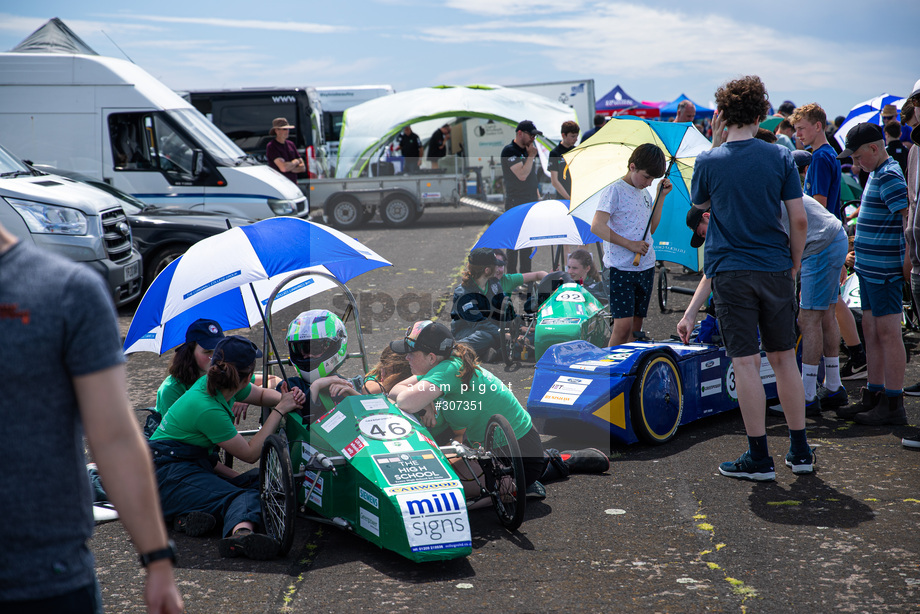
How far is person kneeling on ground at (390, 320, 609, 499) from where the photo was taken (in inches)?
165

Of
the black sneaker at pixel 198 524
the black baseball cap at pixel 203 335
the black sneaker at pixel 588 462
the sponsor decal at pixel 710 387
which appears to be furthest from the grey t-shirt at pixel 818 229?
the black sneaker at pixel 198 524

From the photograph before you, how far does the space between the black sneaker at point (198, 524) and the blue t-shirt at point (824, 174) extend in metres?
4.75

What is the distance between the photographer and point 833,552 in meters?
3.65

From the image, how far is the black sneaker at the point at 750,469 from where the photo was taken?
178 inches

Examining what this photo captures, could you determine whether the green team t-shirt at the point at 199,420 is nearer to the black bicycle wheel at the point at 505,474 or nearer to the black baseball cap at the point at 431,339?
the black baseball cap at the point at 431,339

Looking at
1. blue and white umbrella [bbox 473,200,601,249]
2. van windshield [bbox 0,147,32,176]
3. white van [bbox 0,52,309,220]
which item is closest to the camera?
blue and white umbrella [bbox 473,200,601,249]

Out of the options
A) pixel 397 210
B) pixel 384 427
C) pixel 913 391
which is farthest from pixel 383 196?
pixel 384 427

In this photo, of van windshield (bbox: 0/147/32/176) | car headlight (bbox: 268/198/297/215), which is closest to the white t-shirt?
van windshield (bbox: 0/147/32/176)

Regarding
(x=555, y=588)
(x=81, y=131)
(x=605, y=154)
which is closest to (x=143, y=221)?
(x=81, y=131)

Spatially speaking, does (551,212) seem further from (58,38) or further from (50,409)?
(58,38)

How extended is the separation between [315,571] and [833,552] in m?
2.39

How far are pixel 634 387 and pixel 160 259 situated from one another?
7076 mm

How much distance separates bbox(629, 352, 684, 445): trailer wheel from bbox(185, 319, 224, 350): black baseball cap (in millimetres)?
2593

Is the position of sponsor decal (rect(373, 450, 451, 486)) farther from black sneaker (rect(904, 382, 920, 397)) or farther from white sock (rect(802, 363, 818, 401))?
black sneaker (rect(904, 382, 920, 397))
